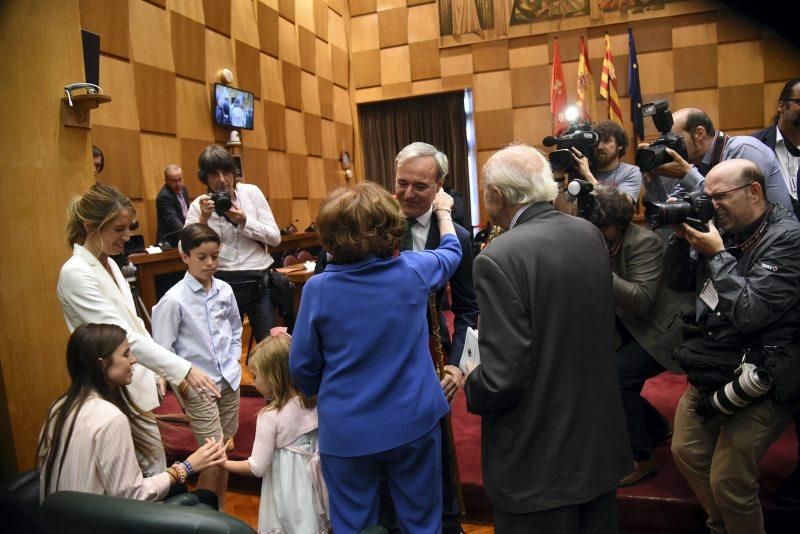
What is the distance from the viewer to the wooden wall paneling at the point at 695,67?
7457 mm

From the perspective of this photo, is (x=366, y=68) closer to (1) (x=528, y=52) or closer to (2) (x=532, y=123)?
(1) (x=528, y=52)

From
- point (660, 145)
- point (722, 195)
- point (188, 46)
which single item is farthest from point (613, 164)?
point (188, 46)

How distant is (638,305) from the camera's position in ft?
7.32

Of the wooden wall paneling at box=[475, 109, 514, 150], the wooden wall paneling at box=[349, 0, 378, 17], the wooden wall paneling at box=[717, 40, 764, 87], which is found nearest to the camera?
the wooden wall paneling at box=[717, 40, 764, 87]

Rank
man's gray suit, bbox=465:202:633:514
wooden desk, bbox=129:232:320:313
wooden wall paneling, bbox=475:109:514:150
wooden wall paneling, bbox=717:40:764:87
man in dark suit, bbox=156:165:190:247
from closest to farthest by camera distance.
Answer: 1. man's gray suit, bbox=465:202:633:514
2. wooden desk, bbox=129:232:320:313
3. man in dark suit, bbox=156:165:190:247
4. wooden wall paneling, bbox=717:40:764:87
5. wooden wall paneling, bbox=475:109:514:150

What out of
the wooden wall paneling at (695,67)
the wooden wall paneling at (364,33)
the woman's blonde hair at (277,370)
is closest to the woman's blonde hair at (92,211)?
the woman's blonde hair at (277,370)

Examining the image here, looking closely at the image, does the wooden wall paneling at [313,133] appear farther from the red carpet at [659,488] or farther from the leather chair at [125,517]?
the leather chair at [125,517]

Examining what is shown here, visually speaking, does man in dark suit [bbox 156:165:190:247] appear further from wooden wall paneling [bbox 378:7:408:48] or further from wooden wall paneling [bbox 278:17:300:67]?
wooden wall paneling [bbox 378:7:408:48]

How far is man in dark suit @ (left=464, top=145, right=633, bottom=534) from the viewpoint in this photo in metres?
1.37

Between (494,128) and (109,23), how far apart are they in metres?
5.22

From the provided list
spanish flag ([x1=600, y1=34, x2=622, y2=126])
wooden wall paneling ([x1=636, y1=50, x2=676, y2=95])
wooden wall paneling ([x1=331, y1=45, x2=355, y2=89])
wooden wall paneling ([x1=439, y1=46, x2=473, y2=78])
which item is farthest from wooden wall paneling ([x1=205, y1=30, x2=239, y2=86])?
wooden wall paneling ([x1=636, y1=50, x2=676, y2=95])

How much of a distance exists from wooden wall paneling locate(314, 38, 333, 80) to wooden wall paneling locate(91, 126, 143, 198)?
3.65 m

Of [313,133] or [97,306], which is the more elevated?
[313,133]

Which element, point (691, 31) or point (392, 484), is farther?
point (691, 31)
